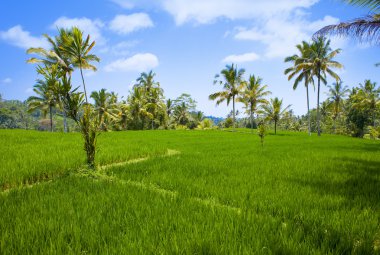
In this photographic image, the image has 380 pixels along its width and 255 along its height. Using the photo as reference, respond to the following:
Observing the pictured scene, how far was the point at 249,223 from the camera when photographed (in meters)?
3.13

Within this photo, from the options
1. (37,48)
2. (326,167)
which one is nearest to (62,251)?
(326,167)

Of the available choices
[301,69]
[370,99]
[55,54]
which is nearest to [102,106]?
[55,54]

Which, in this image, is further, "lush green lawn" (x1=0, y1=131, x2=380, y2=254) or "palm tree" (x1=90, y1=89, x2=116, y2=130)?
"palm tree" (x1=90, y1=89, x2=116, y2=130)

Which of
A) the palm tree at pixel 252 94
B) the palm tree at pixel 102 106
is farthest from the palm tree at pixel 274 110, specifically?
the palm tree at pixel 102 106

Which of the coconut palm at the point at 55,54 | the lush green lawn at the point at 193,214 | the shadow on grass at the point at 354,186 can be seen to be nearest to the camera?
the lush green lawn at the point at 193,214

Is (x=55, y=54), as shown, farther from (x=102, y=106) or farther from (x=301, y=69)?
(x=301, y=69)

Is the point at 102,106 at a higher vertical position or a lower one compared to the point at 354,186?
higher

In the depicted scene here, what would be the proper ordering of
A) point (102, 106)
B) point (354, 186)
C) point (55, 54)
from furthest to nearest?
1. point (102, 106)
2. point (55, 54)
3. point (354, 186)

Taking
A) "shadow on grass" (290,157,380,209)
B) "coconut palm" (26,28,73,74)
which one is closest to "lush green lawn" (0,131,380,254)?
"shadow on grass" (290,157,380,209)

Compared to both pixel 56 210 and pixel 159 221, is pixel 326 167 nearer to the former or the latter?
A: pixel 159 221

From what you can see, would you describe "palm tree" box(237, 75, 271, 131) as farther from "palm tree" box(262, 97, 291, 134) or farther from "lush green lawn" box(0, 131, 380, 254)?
"lush green lawn" box(0, 131, 380, 254)

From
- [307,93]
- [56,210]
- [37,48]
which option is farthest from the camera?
[307,93]

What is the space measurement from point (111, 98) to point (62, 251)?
147 ft

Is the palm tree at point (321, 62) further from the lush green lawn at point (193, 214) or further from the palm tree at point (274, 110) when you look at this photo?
the lush green lawn at point (193, 214)
